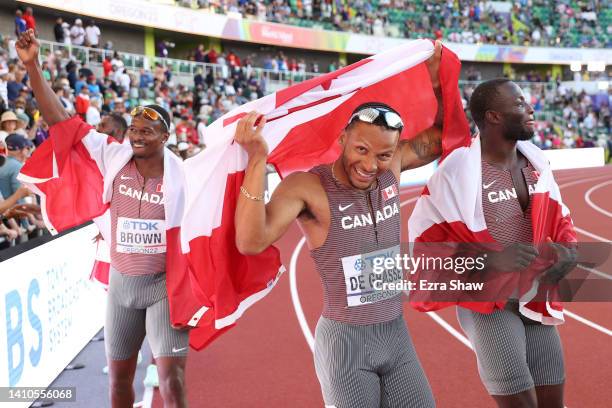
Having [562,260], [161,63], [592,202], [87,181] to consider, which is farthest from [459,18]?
[562,260]

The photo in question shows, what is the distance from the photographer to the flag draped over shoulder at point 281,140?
129 inches

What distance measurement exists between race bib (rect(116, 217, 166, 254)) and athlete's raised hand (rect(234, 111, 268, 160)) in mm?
1530

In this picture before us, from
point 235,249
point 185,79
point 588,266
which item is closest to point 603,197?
point 185,79

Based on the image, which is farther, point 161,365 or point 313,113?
point 161,365

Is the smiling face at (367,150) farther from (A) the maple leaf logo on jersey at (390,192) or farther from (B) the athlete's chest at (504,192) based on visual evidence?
(B) the athlete's chest at (504,192)

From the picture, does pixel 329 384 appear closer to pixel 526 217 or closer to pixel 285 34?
pixel 526 217

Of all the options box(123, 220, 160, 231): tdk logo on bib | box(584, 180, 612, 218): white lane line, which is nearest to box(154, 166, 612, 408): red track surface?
box(123, 220, 160, 231): tdk logo on bib

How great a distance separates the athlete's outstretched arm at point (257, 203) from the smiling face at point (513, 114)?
1.19 m

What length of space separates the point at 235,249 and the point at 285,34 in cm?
3126

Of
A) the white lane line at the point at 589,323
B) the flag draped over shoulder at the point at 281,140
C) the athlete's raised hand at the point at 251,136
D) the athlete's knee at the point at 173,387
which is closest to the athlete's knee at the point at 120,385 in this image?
the athlete's knee at the point at 173,387

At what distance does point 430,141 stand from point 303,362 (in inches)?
136

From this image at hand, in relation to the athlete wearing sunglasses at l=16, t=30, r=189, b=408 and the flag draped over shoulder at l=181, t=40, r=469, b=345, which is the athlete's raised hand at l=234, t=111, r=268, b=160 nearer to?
the flag draped over shoulder at l=181, t=40, r=469, b=345

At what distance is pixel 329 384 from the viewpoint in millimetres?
2992

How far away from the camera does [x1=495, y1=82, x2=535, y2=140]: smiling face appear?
3.55 meters
